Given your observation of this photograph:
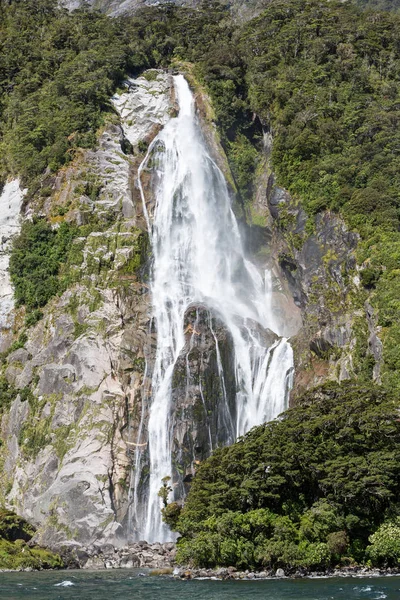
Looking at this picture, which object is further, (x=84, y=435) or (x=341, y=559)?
(x=84, y=435)

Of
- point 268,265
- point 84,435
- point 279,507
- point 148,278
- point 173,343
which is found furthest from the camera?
point 268,265

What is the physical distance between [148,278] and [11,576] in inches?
1316

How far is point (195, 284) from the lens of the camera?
72438 mm

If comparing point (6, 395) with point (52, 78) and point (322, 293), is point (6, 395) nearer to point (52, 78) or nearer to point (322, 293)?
point (322, 293)

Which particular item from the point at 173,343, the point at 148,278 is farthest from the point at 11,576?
the point at 148,278

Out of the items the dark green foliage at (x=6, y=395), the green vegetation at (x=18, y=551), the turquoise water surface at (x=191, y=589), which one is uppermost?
the dark green foliage at (x=6, y=395)

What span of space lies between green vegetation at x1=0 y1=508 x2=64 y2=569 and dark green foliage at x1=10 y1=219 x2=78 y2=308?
870 inches

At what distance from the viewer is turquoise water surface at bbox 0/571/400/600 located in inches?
1275

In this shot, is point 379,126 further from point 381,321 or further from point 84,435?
point 84,435

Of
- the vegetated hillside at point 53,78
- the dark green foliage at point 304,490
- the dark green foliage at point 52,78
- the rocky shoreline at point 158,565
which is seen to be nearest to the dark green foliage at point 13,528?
the rocky shoreline at point 158,565

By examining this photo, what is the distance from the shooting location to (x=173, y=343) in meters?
64.8

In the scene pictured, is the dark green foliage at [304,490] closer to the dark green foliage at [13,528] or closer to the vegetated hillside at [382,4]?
the dark green foliage at [13,528]

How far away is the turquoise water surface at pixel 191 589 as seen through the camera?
3238 cm

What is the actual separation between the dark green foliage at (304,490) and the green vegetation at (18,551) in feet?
32.8
